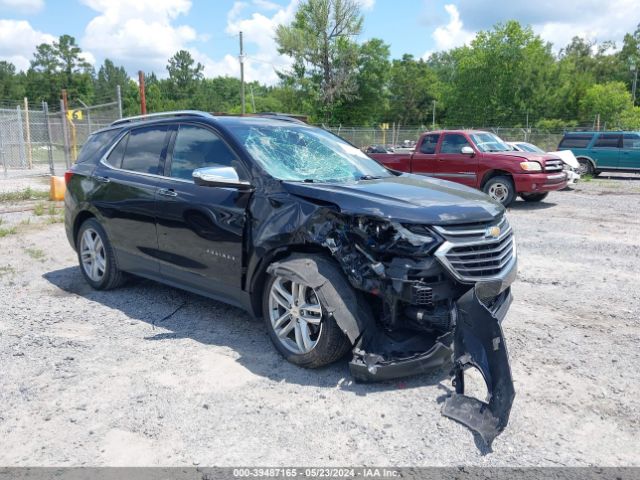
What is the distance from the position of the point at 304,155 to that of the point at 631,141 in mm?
19862

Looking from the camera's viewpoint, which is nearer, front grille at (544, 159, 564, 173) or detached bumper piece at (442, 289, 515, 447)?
detached bumper piece at (442, 289, 515, 447)

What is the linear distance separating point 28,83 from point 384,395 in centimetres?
9535

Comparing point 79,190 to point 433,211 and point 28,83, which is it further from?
point 28,83

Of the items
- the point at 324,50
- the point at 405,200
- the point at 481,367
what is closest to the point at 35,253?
the point at 405,200

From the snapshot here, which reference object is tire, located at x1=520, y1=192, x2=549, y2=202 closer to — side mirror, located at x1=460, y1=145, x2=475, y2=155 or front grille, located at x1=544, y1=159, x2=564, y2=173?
front grille, located at x1=544, y1=159, x2=564, y2=173

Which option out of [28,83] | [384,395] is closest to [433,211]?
[384,395]

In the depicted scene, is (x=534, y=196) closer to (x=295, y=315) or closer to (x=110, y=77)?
(x=295, y=315)

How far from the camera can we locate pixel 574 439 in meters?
3.01

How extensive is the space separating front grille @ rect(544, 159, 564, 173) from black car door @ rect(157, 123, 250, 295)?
978 cm

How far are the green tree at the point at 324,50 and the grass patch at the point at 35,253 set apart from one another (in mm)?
44009

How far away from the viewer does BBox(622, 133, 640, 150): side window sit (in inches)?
791

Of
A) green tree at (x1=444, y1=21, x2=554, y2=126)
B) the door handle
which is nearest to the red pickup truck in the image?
the door handle

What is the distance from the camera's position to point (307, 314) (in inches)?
148

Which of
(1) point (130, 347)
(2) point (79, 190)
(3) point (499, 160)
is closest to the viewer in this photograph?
(1) point (130, 347)
